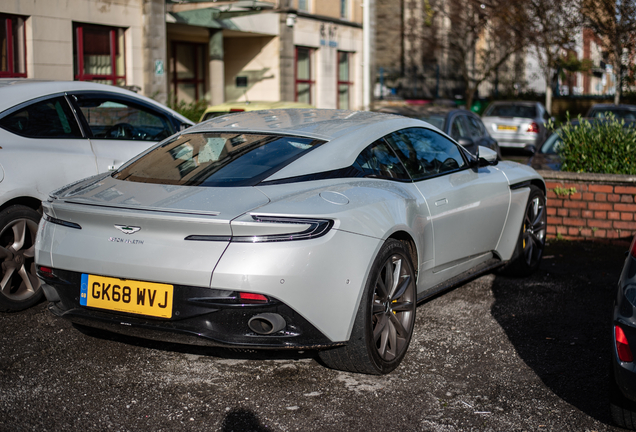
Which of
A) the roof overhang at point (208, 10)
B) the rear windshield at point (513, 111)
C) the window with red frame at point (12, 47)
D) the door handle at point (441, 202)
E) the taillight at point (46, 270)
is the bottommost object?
the taillight at point (46, 270)

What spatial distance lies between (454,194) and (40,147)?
3010mm

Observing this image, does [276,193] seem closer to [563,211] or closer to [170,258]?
[170,258]

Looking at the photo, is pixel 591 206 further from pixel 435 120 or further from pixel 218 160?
pixel 218 160

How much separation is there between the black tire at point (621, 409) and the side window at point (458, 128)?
7857 millimetres

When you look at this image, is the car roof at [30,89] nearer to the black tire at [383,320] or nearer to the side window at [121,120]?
the side window at [121,120]

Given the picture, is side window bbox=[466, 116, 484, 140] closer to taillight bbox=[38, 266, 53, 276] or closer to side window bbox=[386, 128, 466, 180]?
side window bbox=[386, 128, 466, 180]

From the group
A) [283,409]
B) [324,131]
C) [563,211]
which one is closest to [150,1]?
[563,211]

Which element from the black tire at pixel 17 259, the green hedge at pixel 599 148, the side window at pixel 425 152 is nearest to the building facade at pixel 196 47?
the black tire at pixel 17 259

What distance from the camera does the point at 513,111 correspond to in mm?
20125

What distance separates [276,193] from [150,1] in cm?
1568

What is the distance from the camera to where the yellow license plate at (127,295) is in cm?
356

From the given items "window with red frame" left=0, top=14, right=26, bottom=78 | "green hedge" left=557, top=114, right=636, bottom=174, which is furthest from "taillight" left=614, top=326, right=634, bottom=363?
"window with red frame" left=0, top=14, right=26, bottom=78

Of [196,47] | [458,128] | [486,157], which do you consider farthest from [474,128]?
[196,47]

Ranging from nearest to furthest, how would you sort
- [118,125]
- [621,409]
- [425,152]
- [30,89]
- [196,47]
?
[621,409]
[425,152]
[30,89]
[118,125]
[196,47]
